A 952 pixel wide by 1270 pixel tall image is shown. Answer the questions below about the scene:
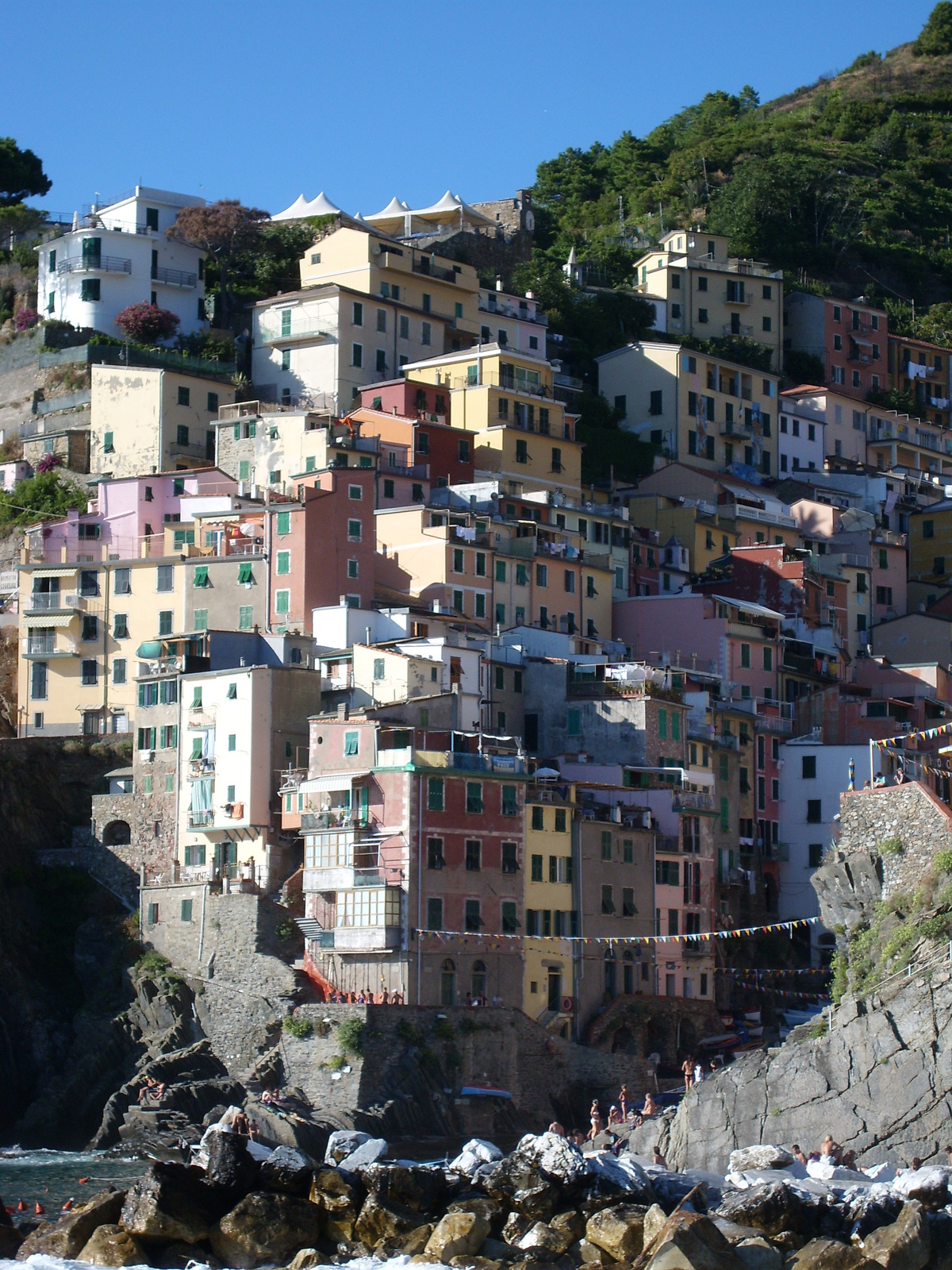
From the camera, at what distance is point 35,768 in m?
74.9

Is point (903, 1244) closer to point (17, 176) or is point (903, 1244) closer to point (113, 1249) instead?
point (113, 1249)

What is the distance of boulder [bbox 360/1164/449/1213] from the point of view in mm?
43188

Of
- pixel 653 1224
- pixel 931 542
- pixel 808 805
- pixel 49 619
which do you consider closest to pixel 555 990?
pixel 808 805

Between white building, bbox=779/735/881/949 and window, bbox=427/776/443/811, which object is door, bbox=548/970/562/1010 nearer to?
window, bbox=427/776/443/811

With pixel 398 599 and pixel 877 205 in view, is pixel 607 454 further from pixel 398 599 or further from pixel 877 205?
pixel 877 205

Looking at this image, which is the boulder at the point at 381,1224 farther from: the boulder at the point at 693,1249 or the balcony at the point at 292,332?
the balcony at the point at 292,332

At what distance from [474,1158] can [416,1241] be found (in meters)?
4.09

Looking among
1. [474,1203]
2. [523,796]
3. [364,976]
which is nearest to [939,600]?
[523,796]

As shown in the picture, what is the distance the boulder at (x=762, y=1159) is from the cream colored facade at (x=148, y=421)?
156 feet

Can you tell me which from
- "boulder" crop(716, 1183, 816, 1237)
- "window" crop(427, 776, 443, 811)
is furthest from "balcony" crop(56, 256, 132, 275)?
"boulder" crop(716, 1183, 816, 1237)

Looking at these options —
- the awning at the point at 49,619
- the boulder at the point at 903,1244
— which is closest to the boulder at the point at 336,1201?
the boulder at the point at 903,1244

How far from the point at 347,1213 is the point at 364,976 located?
2139 cm

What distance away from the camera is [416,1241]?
41688 millimetres

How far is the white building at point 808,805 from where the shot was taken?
76.1 metres
